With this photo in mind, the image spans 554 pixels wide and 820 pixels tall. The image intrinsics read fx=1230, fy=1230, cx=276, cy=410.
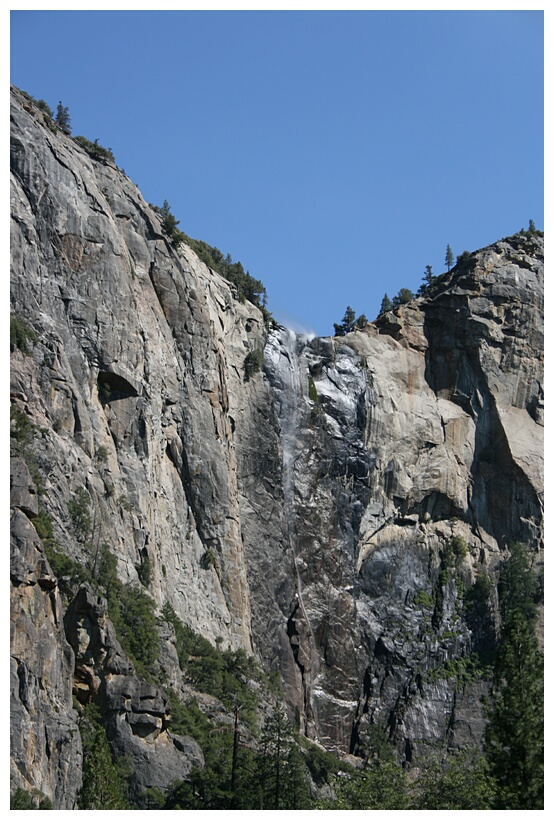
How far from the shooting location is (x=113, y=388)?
70562 millimetres

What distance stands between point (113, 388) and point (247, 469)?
16.2 meters

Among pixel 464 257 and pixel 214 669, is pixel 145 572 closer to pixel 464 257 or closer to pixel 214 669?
pixel 214 669

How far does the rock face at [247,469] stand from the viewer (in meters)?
55.6

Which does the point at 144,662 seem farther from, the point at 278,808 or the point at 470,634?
the point at 470,634

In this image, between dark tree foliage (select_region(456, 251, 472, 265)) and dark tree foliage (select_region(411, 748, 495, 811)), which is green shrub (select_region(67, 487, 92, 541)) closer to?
dark tree foliage (select_region(411, 748, 495, 811))

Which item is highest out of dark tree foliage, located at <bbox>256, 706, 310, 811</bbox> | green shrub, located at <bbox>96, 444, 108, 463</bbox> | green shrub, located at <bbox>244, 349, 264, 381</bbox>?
green shrub, located at <bbox>244, 349, 264, 381</bbox>

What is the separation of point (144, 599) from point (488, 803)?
1062 inches

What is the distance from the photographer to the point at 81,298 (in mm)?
70375

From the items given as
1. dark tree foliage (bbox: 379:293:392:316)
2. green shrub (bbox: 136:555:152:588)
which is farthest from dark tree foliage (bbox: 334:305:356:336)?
green shrub (bbox: 136:555:152:588)

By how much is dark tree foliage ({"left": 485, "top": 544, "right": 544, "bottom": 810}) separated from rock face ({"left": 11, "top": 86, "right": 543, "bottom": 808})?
1691cm

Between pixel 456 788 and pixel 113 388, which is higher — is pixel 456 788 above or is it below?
below

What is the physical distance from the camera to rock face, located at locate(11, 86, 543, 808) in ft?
182

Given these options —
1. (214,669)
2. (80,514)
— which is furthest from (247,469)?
(80,514)

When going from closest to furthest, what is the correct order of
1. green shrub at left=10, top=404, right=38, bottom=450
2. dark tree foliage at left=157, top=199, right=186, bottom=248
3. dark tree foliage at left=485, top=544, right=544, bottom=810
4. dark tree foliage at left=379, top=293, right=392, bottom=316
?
dark tree foliage at left=485, top=544, right=544, bottom=810 → green shrub at left=10, top=404, right=38, bottom=450 → dark tree foliage at left=157, top=199, right=186, bottom=248 → dark tree foliage at left=379, top=293, right=392, bottom=316
